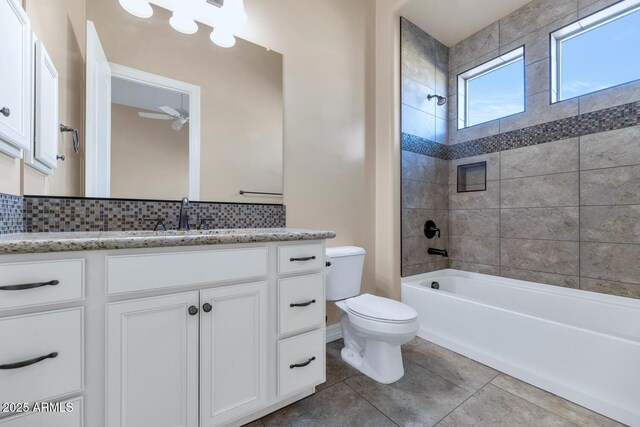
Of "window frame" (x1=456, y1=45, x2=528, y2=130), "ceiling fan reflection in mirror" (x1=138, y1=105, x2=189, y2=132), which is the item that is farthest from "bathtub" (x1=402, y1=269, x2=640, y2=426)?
"ceiling fan reflection in mirror" (x1=138, y1=105, x2=189, y2=132)

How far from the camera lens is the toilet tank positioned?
189 cm

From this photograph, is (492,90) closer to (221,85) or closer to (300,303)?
(221,85)

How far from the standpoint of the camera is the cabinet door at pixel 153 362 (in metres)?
0.87

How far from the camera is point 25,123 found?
1.02 metres

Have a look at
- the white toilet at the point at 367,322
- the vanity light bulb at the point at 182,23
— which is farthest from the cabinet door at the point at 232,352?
the vanity light bulb at the point at 182,23

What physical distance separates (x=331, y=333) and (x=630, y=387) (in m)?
1.61

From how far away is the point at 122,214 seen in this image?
1345 millimetres

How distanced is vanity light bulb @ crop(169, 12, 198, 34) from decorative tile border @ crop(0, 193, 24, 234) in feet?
3.73

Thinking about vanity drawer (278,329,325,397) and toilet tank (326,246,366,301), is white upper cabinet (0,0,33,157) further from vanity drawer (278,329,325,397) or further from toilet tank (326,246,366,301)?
toilet tank (326,246,366,301)

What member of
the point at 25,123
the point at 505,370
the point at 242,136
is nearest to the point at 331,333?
the point at 505,370

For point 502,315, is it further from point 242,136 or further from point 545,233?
point 242,136

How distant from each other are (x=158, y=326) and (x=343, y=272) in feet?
4.03

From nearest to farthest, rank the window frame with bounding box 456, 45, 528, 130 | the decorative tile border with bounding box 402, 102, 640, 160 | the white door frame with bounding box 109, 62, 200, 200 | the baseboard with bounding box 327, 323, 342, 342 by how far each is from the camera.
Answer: the white door frame with bounding box 109, 62, 200, 200 → the decorative tile border with bounding box 402, 102, 640, 160 → the baseboard with bounding box 327, 323, 342, 342 → the window frame with bounding box 456, 45, 528, 130

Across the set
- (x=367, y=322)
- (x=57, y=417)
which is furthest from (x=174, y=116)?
(x=367, y=322)
